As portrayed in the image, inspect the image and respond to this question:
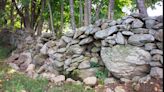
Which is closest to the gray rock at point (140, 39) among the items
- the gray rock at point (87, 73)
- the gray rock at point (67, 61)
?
the gray rock at point (87, 73)

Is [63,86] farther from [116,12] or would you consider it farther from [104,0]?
[116,12]

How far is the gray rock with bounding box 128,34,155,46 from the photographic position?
4.80m

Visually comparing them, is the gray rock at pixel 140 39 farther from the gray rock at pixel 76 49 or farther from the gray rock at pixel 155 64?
the gray rock at pixel 76 49

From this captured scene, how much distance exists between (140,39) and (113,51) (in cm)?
61

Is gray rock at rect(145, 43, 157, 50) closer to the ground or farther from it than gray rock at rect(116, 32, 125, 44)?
closer to the ground

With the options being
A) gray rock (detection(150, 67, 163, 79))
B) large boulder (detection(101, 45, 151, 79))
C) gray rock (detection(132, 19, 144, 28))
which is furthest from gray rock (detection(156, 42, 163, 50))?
gray rock (detection(132, 19, 144, 28))

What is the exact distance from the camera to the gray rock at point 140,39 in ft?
15.7

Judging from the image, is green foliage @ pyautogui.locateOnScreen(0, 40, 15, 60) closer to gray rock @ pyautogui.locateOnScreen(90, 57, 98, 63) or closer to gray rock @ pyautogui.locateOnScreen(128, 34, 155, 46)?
gray rock @ pyautogui.locateOnScreen(90, 57, 98, 63)

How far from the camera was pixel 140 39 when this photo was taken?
486 centimetres

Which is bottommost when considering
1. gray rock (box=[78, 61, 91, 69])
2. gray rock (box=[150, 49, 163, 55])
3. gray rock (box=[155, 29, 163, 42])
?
gray rock (box=[78, 61, 91, 69])

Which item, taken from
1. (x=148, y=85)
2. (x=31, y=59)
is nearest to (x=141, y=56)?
(x=148, y=85)

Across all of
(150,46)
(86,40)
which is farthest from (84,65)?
(150,46)

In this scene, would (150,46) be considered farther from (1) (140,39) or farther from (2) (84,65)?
(2) (84,65)

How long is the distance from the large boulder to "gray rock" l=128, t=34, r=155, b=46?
100 millimetres
